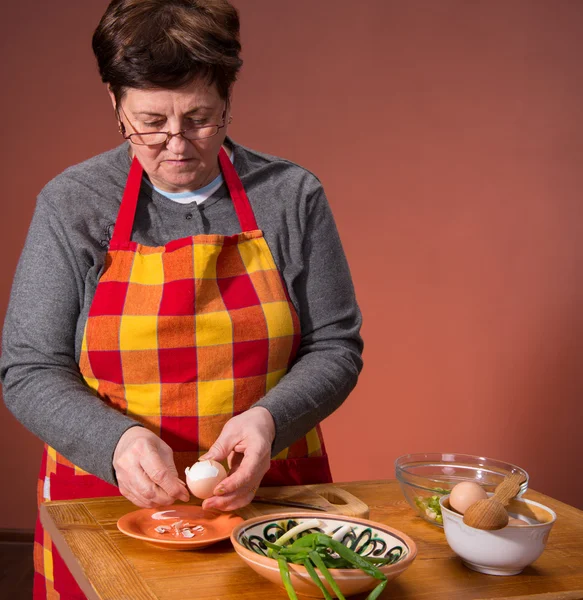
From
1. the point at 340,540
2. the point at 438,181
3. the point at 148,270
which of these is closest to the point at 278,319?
the point at 148,270

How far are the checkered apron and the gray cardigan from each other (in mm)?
36

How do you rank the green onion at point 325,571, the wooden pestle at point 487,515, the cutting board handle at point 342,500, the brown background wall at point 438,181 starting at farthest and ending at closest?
the brown background wall at point 438,181 → the cutting board handle at point 342,500 → the wooden pestle at point 487,515 → the green onion at point 325,571

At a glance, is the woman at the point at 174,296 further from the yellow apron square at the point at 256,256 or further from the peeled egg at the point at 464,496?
the peeled egg at the point at 464,496

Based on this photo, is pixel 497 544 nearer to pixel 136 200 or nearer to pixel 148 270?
pixel 148 270

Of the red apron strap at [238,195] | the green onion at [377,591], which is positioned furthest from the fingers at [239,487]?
the red apron strap at [238,195]

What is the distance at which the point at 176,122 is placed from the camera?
138cm

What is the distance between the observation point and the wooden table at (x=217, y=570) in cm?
100

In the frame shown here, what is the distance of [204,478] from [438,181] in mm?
2130

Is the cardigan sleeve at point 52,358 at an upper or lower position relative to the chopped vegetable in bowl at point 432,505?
upper

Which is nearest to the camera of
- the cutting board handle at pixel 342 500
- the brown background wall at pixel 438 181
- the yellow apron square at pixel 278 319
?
the cutting board handle at pixel 342 500

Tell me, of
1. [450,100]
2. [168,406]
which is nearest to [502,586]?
[168,406]

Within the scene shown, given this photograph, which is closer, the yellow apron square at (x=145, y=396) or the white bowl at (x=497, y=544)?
the white bowl at (x=497, y=544)

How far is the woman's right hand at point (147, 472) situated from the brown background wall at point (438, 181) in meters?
2.03

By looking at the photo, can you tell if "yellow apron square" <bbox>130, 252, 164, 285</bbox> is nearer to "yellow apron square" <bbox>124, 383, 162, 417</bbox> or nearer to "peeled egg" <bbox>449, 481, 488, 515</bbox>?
"yellow apron square" <bbox>124, 383, 162, 417</bbox>
